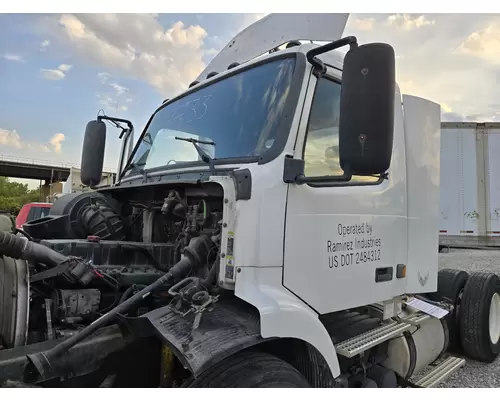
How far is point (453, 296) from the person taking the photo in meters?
4.75

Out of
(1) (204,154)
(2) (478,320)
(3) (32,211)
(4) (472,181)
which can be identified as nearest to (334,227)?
(1) (204,154)

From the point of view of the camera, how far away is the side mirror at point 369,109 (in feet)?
6.63

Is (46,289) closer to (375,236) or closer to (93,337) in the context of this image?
(93,337)

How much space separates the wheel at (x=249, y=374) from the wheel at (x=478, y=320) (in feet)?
10.3

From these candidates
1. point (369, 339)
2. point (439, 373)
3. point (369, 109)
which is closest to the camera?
point (369, 109)

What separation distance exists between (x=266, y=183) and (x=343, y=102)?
23.1 inches

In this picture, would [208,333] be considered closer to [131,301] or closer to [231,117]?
[131,301]

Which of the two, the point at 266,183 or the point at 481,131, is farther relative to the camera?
the point at 481,131

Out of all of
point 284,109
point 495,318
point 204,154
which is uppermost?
point 284,109

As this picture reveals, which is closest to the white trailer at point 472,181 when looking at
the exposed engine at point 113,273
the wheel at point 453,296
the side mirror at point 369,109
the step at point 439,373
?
the wheel at point 453,296

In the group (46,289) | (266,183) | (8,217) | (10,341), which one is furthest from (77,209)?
(266,183)

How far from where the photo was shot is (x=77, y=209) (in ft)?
12.1

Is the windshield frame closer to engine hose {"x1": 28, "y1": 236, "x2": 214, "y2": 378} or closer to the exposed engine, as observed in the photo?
the exposed engine

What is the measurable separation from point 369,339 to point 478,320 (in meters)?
2.31
